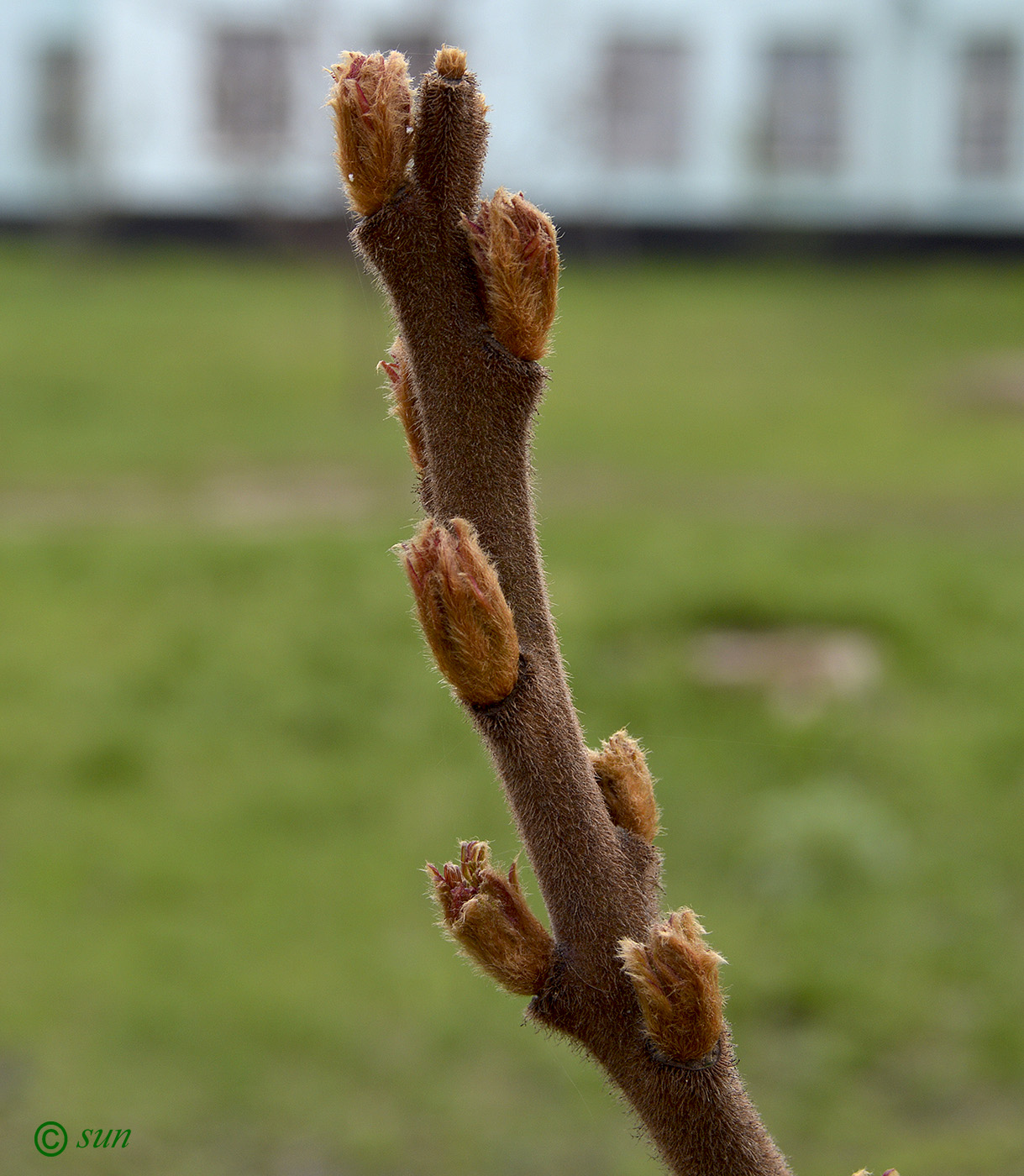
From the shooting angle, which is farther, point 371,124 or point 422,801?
point 422,801

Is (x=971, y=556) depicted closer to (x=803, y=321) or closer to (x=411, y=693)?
(x=411, y=693)

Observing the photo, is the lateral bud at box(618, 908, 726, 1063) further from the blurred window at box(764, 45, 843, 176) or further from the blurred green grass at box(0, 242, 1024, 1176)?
the blurred window at box(764, 45, 843, 176)

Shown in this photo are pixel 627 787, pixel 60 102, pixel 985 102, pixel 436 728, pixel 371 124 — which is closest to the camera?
pixel 371 124

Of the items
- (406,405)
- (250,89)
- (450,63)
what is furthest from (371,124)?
(250,89)

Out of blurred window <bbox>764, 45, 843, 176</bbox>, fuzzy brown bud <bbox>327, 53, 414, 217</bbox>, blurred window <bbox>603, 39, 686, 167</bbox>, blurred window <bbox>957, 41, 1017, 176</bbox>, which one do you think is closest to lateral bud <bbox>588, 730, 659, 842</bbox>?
fuzzy brown bud <bbox>327, 53, 414, 217</bbox>

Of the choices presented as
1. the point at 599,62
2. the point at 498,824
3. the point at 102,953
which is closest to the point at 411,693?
the point at 498,824

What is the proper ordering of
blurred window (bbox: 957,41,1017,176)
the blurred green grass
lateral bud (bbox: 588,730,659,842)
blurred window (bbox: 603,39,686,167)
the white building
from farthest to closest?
blurred window (bbox: 603,39,686,167), blurred window (bbox: 957,41,1017,176), the white building, the blurred green grass, lateral bud (bbox: 588,730,659,842)
